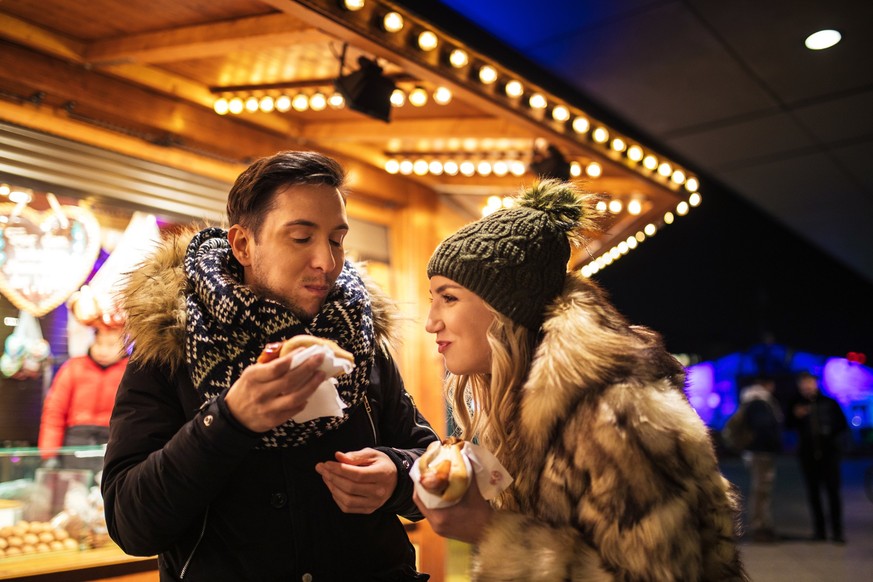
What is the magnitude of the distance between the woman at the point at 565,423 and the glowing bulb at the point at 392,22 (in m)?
1.97

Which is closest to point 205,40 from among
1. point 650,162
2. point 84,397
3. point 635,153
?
point 84,397

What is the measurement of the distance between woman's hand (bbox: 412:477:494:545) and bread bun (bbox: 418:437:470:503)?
0.05 meters

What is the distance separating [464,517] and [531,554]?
202mm

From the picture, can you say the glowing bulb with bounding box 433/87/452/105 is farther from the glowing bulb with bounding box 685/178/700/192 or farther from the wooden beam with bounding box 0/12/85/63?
the glowing bulb with bounding box 685/178/700/192

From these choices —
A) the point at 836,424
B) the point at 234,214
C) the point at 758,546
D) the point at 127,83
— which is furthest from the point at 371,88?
the point at 836,424

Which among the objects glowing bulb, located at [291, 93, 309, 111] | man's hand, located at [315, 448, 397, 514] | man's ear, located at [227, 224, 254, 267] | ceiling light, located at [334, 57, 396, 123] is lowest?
man's hand, located at [315, 448, 397, 514]

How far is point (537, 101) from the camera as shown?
15.9 ft

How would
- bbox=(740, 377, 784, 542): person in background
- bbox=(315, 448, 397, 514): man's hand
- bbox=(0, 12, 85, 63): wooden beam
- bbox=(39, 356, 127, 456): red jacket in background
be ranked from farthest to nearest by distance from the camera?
bbox=(740, 377, 784, 542): person in background, bbox=(39, 356, 127, 456): red jacket in background, bbox=(0, 12, 85, 63): wooden beam, bbox=(315, 448, 397, 514): man's hand

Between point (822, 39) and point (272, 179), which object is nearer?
point (272, 179)

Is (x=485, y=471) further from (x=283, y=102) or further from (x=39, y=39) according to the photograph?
(x=39, y=39)

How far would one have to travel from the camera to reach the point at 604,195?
216 centimetres

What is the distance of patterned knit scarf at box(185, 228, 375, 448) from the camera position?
6.07 feet

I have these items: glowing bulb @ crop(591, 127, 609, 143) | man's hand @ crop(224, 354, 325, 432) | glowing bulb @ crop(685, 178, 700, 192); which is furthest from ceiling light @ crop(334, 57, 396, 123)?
glowing bulb @ crop(685, 178, 700, 192)

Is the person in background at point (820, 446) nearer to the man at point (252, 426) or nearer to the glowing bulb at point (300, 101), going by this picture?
the glowing bulb at point (300, 101)
